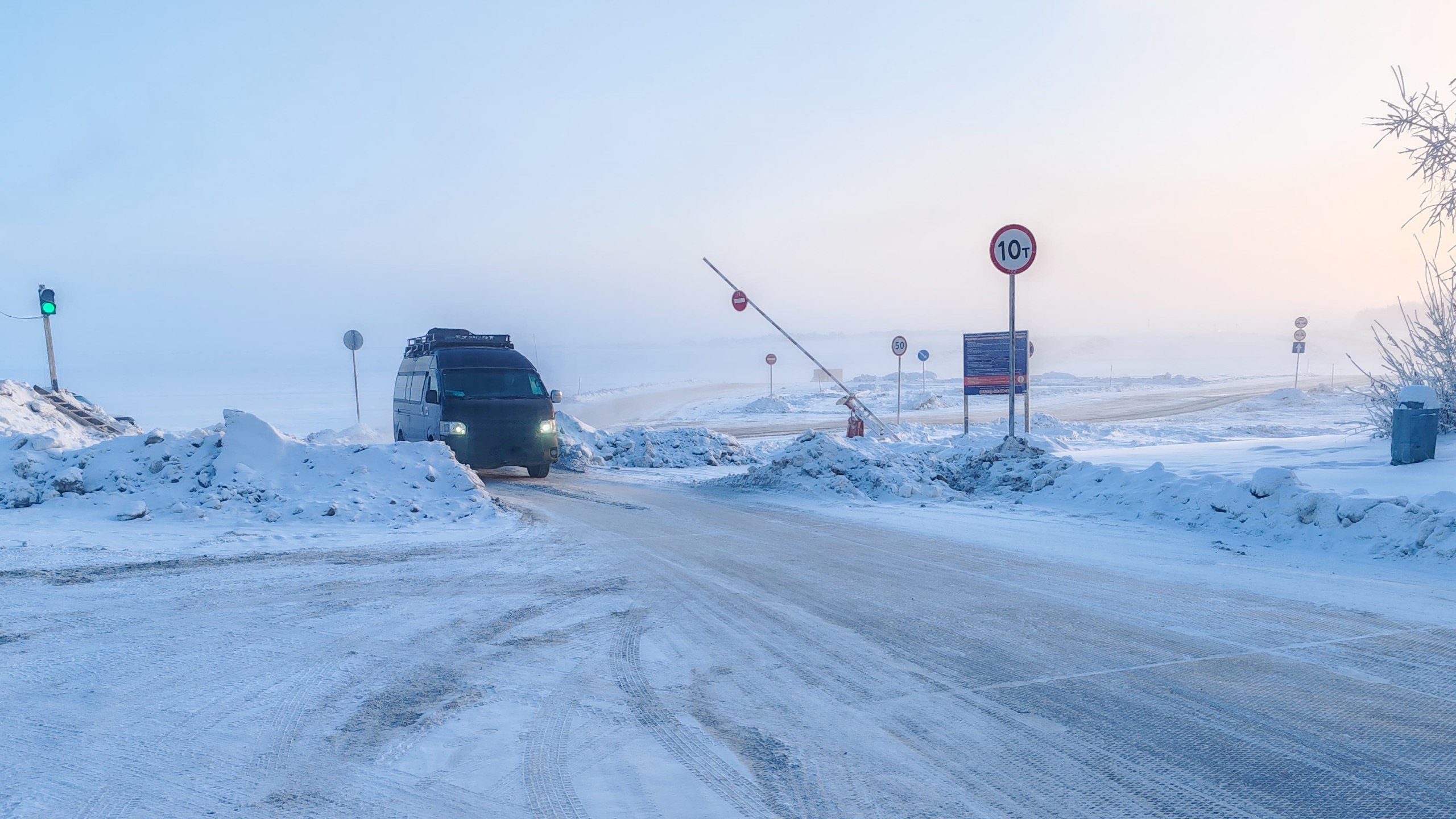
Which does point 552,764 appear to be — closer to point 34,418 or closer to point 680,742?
point 680,742

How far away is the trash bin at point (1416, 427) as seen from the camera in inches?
375

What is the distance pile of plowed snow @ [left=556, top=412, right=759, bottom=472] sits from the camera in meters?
19.1

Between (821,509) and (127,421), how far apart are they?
1631 cm

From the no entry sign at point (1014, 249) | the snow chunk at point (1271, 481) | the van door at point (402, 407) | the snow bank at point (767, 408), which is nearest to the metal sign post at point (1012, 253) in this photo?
the no entry sign at point (1014, 249)

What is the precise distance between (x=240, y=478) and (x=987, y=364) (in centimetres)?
1463

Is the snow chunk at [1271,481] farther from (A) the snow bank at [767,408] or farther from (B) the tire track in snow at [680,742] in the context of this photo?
(A) the snow bank at [767,408]

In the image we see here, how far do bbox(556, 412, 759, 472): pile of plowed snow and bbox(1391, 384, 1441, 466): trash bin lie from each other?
1190 cm

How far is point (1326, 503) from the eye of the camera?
27.0 ft

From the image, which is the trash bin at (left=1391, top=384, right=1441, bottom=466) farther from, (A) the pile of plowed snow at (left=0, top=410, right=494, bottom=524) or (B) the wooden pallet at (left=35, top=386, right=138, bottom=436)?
(B) the wooden pallet at (left=35, top=386, right=138, bottom=436)

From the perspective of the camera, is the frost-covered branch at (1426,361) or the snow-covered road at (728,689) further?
the frost-covered branch at (1426,361)

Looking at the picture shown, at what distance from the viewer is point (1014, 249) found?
12.4 meters

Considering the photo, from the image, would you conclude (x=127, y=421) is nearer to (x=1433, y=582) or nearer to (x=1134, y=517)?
(x=1134, y=517)

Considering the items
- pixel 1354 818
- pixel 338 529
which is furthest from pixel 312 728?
pixel 338 529

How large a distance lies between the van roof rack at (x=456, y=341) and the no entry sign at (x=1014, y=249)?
10.0 metres
